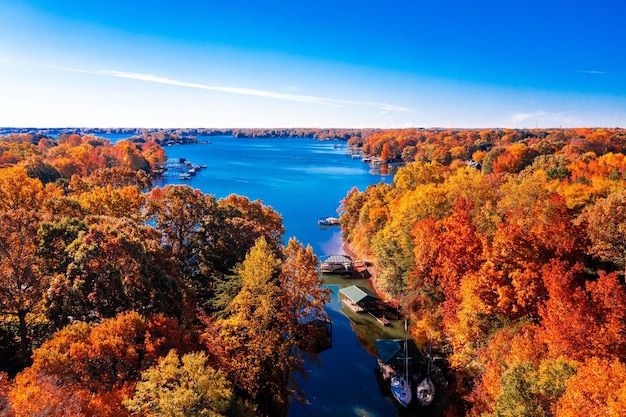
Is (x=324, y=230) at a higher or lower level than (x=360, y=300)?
lower

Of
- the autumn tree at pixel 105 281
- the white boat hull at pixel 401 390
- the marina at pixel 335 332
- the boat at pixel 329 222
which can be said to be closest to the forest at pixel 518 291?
the white boat hull at pixel 401 390

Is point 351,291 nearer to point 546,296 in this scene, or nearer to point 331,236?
point 546,296

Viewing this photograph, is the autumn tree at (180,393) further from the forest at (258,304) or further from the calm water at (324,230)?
the calm water at (324,230)

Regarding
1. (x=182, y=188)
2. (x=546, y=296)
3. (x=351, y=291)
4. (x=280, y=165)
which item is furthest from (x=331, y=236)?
(x=280, y=165)

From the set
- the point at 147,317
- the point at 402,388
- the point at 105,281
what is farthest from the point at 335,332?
the point at 105,281

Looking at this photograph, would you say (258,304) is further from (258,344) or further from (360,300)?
(360,300)

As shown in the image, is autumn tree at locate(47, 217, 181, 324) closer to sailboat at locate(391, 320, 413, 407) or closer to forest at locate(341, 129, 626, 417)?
sailboat at locate(391, 320, 413, 407)
